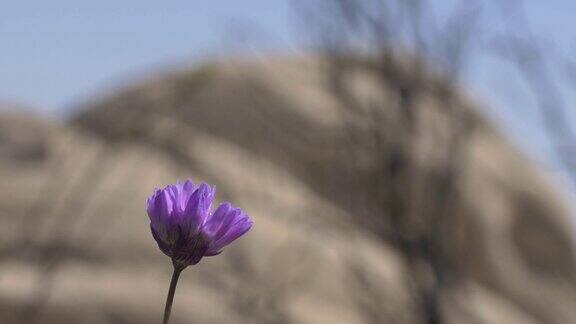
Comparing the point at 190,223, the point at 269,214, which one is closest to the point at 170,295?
the point at 190,223

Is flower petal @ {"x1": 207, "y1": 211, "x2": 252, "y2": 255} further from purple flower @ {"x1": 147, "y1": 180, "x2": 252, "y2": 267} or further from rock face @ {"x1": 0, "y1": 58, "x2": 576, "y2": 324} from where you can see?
rock face @ {"x1": 0, "y1": 58, "x2": 576, "y2": 324}

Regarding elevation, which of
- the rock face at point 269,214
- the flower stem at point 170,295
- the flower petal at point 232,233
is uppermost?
the rock face at point 269,214

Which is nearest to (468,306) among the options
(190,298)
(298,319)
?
(298,319)

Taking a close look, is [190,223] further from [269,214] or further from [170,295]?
[269,214]

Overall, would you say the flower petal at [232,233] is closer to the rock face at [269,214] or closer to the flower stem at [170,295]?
the flower stem at [170,295]

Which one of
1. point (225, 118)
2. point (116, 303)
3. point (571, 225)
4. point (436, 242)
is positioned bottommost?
point (436, 242)

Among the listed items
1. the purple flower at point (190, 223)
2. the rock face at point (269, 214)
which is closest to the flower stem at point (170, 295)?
the purple flower at point (190, 223)

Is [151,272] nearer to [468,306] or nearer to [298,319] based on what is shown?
[298,319]
